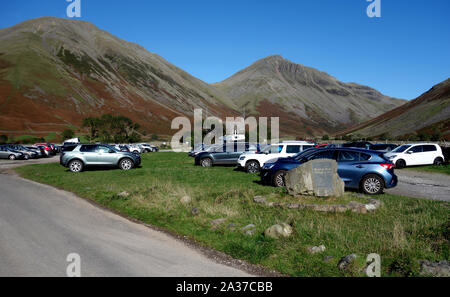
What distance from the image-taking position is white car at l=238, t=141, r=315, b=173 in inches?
702

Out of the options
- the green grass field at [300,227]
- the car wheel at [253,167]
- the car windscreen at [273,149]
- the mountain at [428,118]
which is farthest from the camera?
the mountain at [428,118]

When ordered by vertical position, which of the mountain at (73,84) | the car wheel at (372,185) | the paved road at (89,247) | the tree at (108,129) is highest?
the mountain at (73,84)

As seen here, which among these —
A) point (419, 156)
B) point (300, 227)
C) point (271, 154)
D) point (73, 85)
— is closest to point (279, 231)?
point (300, 227)

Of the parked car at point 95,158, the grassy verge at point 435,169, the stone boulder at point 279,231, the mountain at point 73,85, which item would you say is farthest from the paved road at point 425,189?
the mountain at point 73,85

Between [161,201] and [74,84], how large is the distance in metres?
135

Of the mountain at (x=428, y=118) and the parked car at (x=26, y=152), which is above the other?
the mountain at (x=428, y=118)

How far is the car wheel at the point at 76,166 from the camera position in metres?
20.1

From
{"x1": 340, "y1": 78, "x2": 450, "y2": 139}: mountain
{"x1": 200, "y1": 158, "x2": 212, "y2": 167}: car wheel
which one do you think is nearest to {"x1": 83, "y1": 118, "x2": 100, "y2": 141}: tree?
{"x1": 200, "y1": 158, "x2": 212, "y2": 167}: car wheel

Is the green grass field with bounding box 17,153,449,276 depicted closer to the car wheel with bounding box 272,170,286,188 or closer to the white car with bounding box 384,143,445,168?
the car wheel with bounding box 272,170,286,188

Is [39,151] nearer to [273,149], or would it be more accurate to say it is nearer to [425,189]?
[273,149]

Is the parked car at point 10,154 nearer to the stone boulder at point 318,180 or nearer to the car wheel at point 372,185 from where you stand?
the stone boulder at point 318,180

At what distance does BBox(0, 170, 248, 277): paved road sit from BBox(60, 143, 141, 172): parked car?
10.6m
